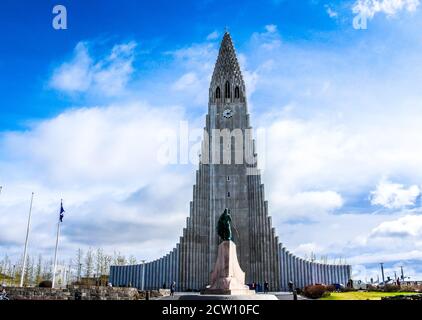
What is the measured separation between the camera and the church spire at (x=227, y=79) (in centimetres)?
5262

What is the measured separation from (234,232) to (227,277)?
25.9m

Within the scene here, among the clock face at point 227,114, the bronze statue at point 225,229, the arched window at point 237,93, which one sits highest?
the arched window at point 237,93

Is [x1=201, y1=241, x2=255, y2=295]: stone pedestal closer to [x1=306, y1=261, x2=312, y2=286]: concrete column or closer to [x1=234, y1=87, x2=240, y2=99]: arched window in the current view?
[x1=306, y1=261, x2=312, y2=286]: concrete column

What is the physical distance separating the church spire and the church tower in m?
3.24

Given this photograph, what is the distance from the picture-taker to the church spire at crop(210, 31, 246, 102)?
5262cm

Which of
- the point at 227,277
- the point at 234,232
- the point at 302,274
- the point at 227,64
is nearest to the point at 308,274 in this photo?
the point at 302,274

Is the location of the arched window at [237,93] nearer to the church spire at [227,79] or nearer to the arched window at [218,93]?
the church spire at [227,79]

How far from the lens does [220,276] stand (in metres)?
20.6

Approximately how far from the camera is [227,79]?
5356 cm

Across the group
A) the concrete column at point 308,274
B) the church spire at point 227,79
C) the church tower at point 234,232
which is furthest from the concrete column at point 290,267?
the church spire at point 227,79

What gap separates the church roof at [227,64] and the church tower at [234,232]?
6610mm

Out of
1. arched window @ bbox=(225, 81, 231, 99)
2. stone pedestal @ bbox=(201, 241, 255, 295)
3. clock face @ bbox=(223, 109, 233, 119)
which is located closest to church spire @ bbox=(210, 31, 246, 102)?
arched window @ bbox=(225, 81, 231, 99)
